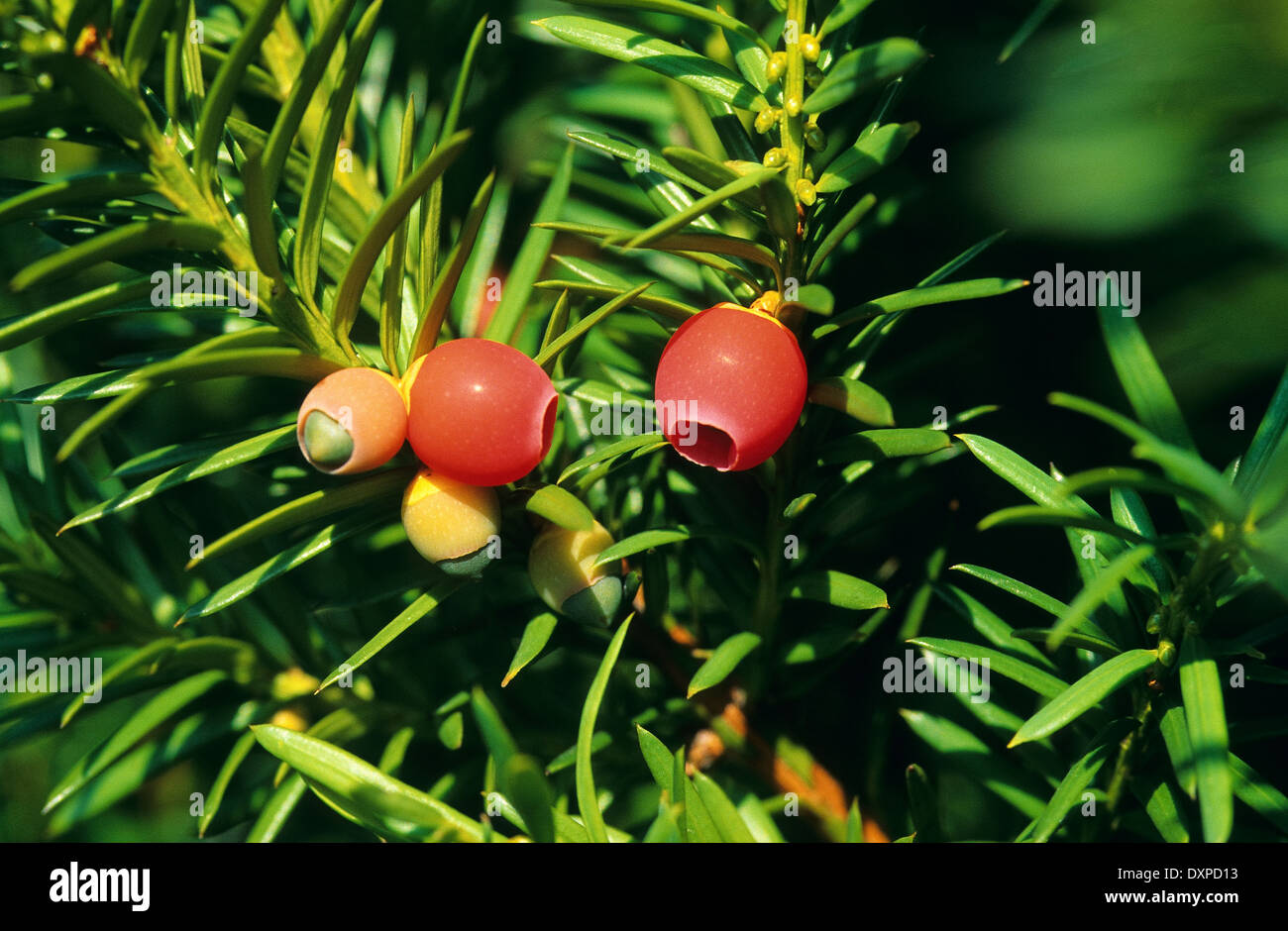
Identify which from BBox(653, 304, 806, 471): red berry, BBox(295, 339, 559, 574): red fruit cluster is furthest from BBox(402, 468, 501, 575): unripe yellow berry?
BBox(653, 304, 806, 471): red berry

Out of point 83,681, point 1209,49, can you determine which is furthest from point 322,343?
point 1209,49

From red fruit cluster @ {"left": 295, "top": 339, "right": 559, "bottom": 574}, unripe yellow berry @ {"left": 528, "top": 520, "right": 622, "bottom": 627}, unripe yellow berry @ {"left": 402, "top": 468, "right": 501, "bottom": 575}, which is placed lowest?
unripe yellow berry @ {"left": 528, "top": 520, "right": 622, "bottom": 627}

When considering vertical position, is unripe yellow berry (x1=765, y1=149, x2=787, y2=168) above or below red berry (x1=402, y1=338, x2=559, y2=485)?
above

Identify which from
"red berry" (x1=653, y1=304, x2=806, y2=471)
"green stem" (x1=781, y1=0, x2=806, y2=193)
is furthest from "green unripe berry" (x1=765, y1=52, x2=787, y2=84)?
"red berry" (x1=653, y1=304, x2=806, y2=471)

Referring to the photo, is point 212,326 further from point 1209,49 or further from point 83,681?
point 1209,49

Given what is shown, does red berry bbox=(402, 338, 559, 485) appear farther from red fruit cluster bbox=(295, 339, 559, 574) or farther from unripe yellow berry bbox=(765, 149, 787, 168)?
unripe yellow berry bbox=(765, 149, 787, 168)

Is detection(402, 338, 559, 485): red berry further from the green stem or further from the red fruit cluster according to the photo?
the green stem

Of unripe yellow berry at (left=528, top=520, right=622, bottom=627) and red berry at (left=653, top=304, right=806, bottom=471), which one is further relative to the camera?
unripe yellow berry at (left=528, top=520, right=622, bottom=627)
